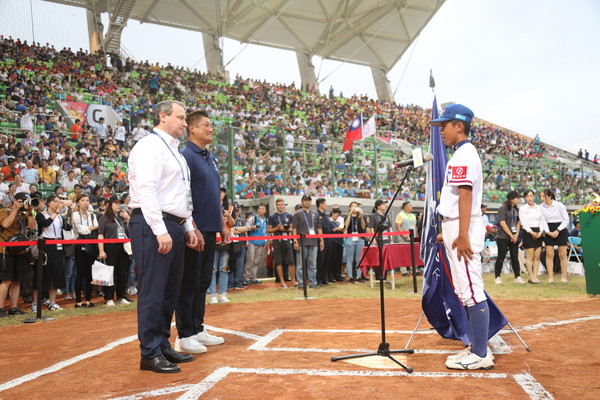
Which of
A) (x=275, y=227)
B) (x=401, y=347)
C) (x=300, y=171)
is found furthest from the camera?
(x=300, y=171)

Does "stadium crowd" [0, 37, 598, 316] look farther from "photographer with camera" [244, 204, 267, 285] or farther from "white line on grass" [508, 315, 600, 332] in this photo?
"white line on grass" [508, 315, 600, 332]

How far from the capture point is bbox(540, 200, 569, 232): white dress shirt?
10.0 meters

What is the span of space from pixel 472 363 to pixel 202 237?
2534 mm

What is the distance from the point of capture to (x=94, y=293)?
10.3 metres

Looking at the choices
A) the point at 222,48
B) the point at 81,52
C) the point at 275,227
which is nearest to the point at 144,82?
the point at 81,52

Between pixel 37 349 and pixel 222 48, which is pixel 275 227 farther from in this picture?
pixel 222 48

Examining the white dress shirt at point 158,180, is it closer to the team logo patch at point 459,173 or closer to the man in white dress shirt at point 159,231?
the man in white dress shirt at point 159,231

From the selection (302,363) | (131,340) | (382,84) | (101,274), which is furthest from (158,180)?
(382,84)

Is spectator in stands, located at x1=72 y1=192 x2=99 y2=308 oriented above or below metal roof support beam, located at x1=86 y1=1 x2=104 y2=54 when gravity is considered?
below

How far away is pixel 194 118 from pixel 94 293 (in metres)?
7.14

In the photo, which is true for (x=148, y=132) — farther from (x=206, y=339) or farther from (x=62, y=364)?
(x=62, y=364)

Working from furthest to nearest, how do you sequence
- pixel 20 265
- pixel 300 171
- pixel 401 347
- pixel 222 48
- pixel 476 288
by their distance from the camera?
pixel 222 48 < pixel 300 171 < pixel 20 265 < pixel 401 347 < pixel 476 288

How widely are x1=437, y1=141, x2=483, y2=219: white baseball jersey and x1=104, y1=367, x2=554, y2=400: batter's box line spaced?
1.20 meters

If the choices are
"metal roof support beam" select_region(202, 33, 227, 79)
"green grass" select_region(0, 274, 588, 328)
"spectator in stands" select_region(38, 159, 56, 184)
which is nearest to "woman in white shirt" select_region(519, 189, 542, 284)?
→ "green grass" select_region(0, 274, 588, 328)
